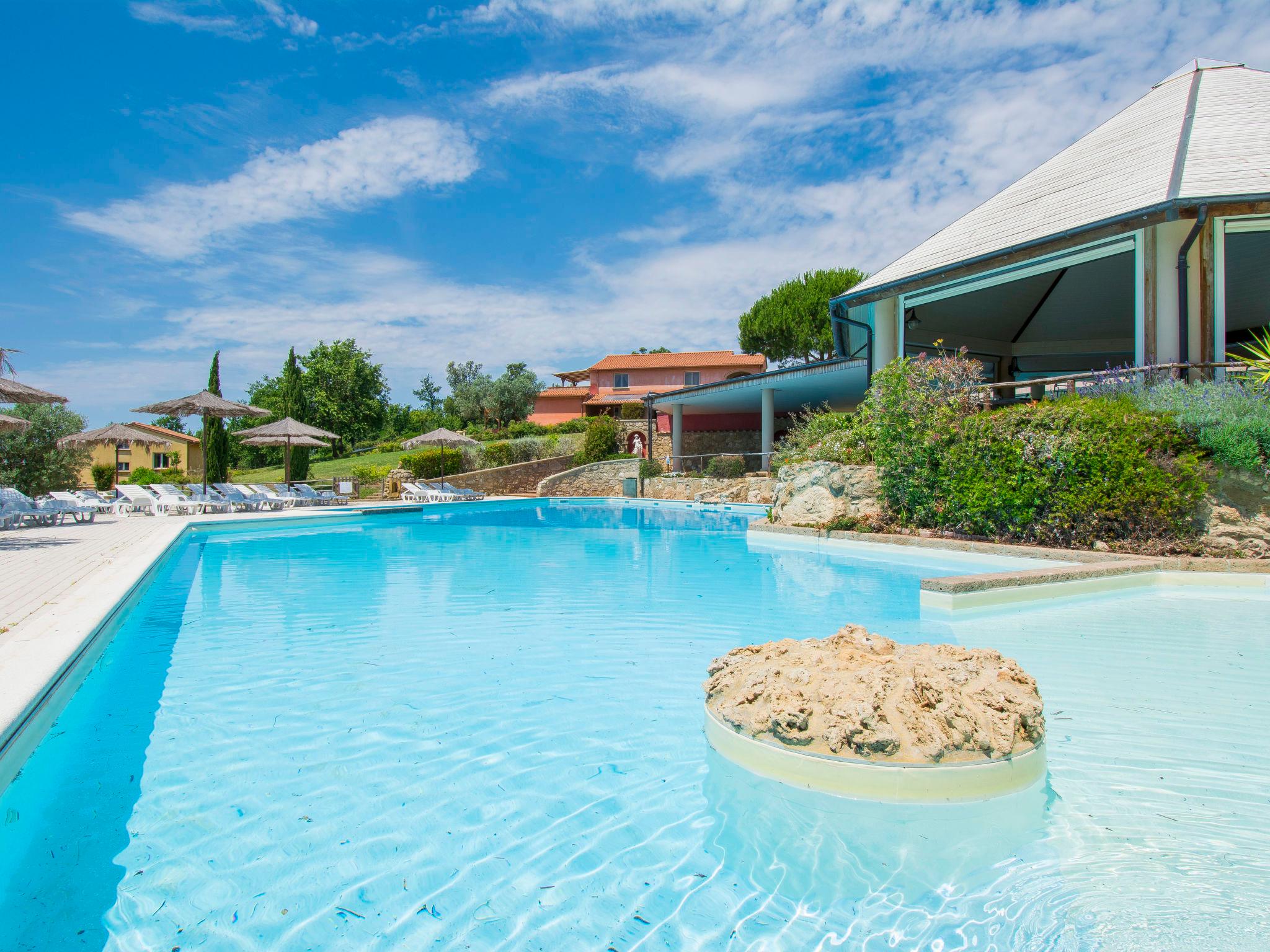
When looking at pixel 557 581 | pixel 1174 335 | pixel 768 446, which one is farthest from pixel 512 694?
pixel 768 446

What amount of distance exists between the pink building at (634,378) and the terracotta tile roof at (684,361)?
4 cm

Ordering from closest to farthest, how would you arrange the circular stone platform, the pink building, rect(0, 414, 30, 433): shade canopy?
the circular stone platform < rect(0, 414, 30, 433): shade canopy < the pink building

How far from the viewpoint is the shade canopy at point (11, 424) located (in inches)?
484

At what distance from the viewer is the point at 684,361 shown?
4459 centimetres

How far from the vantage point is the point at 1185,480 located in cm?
806

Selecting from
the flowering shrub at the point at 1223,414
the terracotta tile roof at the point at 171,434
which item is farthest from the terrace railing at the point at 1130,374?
the terracotta tile roof at the point at 171,434

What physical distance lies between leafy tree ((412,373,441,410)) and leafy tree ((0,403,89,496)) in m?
38.3

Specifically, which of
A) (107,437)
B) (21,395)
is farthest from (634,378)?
(21,395)

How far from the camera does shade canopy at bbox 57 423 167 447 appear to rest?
19.8m

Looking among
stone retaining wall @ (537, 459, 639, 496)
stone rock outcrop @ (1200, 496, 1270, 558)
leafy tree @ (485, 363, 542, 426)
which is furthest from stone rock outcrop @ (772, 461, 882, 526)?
leafy tree @ (485, 363, 542, 426)

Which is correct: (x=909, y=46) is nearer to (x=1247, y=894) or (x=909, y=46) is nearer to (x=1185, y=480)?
(x=1185, y=480)

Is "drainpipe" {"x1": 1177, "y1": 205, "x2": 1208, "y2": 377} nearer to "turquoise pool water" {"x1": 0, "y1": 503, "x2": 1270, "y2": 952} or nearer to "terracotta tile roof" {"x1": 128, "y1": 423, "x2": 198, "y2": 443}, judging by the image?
"turquoise pool water" {"x1": 0, "y1": 503, "x2": 1270, "y2": 952}

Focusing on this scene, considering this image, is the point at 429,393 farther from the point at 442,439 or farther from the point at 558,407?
the point at 442,439

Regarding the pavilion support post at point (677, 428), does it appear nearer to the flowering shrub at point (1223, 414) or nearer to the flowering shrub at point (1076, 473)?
the flowering shrub at point (1076, 473)
